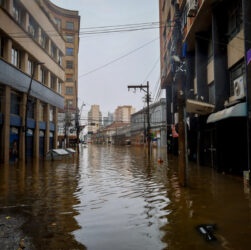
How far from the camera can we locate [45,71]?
33.0 metres

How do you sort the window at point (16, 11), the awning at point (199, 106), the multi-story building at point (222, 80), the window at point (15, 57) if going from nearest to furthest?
the multi-story building at point (222, 80), the awning at point (199, 106), the window at point (15, 57), the window at point (16, 11)

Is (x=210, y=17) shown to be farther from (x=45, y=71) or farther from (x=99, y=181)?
(x=45, y=71)

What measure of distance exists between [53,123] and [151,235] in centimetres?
3363

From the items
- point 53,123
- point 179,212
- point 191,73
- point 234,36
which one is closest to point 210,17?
point 234,36

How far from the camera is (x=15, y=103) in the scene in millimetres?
25109

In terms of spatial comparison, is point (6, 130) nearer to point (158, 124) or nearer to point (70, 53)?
point (158, 124)

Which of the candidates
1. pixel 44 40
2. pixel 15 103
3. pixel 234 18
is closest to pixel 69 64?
pixel 44 40

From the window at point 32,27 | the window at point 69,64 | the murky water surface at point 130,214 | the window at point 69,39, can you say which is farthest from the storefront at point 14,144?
the window at point 69,39

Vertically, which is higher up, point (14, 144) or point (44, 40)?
point (44, 40)

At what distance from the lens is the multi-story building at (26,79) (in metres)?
22.1

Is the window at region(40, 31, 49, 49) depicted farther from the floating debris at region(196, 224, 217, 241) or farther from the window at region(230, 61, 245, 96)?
the floating debris at region(196, 224, 217, 241)

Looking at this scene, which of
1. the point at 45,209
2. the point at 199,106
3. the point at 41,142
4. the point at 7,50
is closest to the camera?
the point at 45,209

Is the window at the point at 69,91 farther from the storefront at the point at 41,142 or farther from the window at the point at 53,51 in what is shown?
the storefront at the point at 41,142

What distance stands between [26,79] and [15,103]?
2.97 meters
